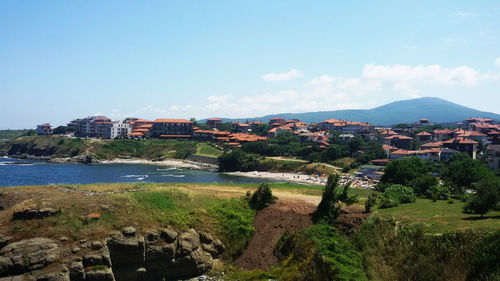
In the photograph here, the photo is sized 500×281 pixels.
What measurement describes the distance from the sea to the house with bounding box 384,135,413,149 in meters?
43.8

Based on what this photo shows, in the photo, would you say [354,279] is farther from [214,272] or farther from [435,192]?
[435,192]

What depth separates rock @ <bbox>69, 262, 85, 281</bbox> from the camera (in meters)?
14.4

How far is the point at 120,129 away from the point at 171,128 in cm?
1729

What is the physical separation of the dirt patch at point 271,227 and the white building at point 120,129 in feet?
327

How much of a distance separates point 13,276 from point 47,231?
91.0 inches

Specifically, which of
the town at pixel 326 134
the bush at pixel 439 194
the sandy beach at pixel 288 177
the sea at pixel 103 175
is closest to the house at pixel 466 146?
the town at pixel 326 134

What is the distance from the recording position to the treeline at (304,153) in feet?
243

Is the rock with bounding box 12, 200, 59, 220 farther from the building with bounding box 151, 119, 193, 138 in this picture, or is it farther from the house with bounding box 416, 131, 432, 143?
the building with bounding box 151, 119, 193, 138

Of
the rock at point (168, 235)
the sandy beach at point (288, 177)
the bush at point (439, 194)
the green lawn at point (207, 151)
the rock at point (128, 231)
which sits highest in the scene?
the rock at point (128, 231)

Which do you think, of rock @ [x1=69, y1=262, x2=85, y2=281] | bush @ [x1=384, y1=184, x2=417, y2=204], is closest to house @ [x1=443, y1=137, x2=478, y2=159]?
bush @ [x1=384, y1=184, x2=417, y2=204]

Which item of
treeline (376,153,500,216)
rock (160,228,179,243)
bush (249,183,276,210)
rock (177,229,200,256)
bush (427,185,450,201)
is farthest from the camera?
bush (427,185,450,201)

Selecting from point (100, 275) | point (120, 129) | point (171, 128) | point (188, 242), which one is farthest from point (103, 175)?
point (120, 129)

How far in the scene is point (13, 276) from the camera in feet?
45.5

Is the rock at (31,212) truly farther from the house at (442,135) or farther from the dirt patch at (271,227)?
the house at (442,135)
